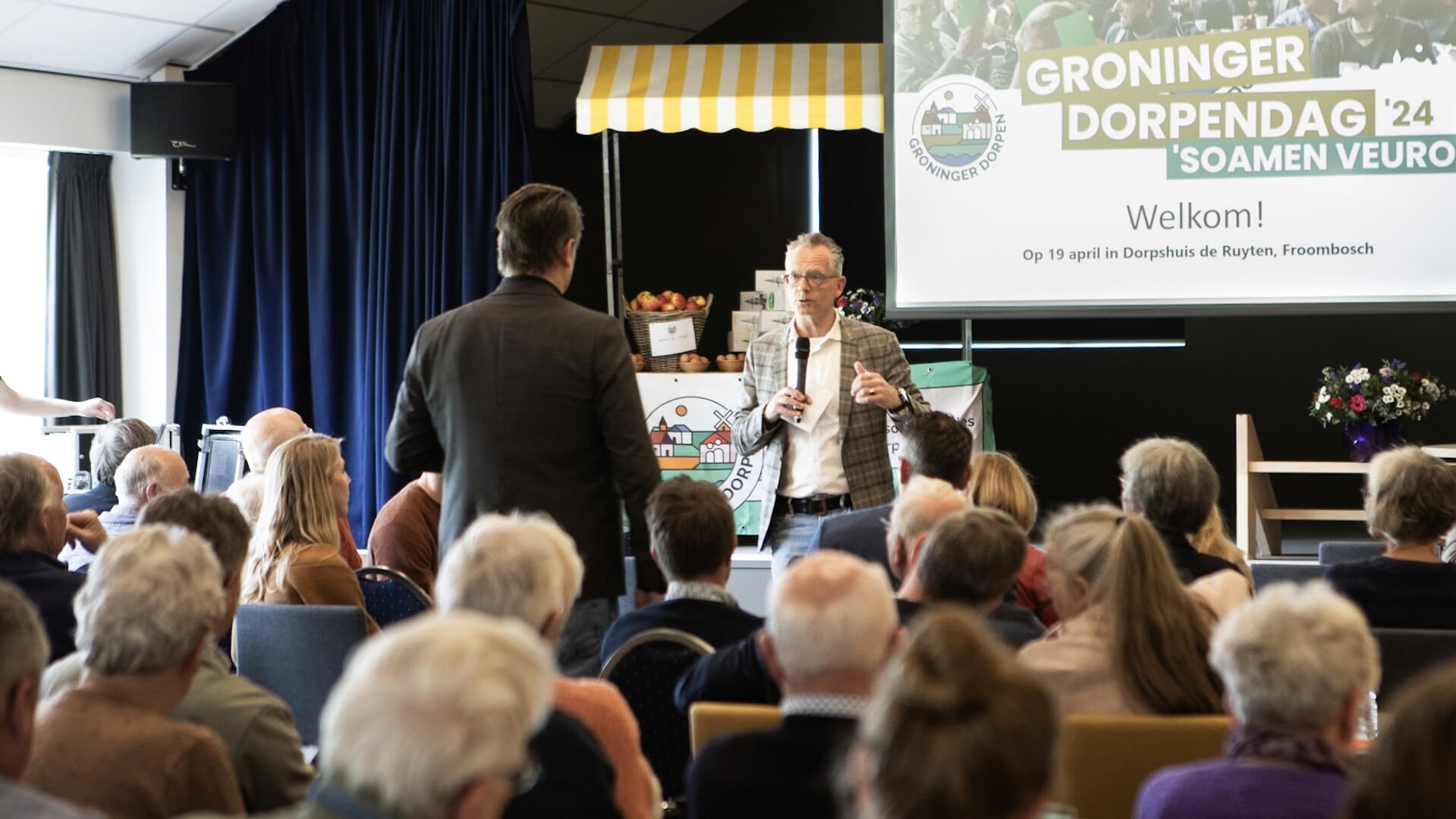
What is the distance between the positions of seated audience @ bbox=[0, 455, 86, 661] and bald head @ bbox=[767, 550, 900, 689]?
1.71 metres

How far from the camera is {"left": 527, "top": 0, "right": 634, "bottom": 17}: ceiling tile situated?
24.2ft

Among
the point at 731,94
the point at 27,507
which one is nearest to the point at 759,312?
the point at 731,94

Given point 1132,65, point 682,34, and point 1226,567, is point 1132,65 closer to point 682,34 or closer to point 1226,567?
point 1226,567

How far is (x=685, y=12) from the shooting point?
318 inches

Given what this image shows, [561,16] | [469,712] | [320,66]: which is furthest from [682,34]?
[469,712]

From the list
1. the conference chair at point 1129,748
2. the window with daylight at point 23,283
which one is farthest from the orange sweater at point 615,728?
the window with daylight at point 23,283

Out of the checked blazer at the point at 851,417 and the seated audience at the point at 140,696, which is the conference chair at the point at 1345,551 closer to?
the checked blazer at the point at 851,417

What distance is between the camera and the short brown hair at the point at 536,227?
117 inches

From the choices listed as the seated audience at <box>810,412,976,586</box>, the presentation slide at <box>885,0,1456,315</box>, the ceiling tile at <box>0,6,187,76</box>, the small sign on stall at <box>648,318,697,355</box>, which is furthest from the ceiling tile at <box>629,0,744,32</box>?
the seated audience at <box>810,412,976,586</box>

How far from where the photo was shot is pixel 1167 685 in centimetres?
213

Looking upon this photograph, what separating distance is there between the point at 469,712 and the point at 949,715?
381 millimetres

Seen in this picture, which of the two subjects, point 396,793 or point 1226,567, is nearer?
point 396,793

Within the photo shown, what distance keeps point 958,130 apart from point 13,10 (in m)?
4.04

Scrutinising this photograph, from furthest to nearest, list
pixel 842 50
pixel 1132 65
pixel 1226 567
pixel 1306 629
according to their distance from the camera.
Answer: pixel 842 50 < pixel 1132 65 < pixel 1226 567 < pixel 1306 629
